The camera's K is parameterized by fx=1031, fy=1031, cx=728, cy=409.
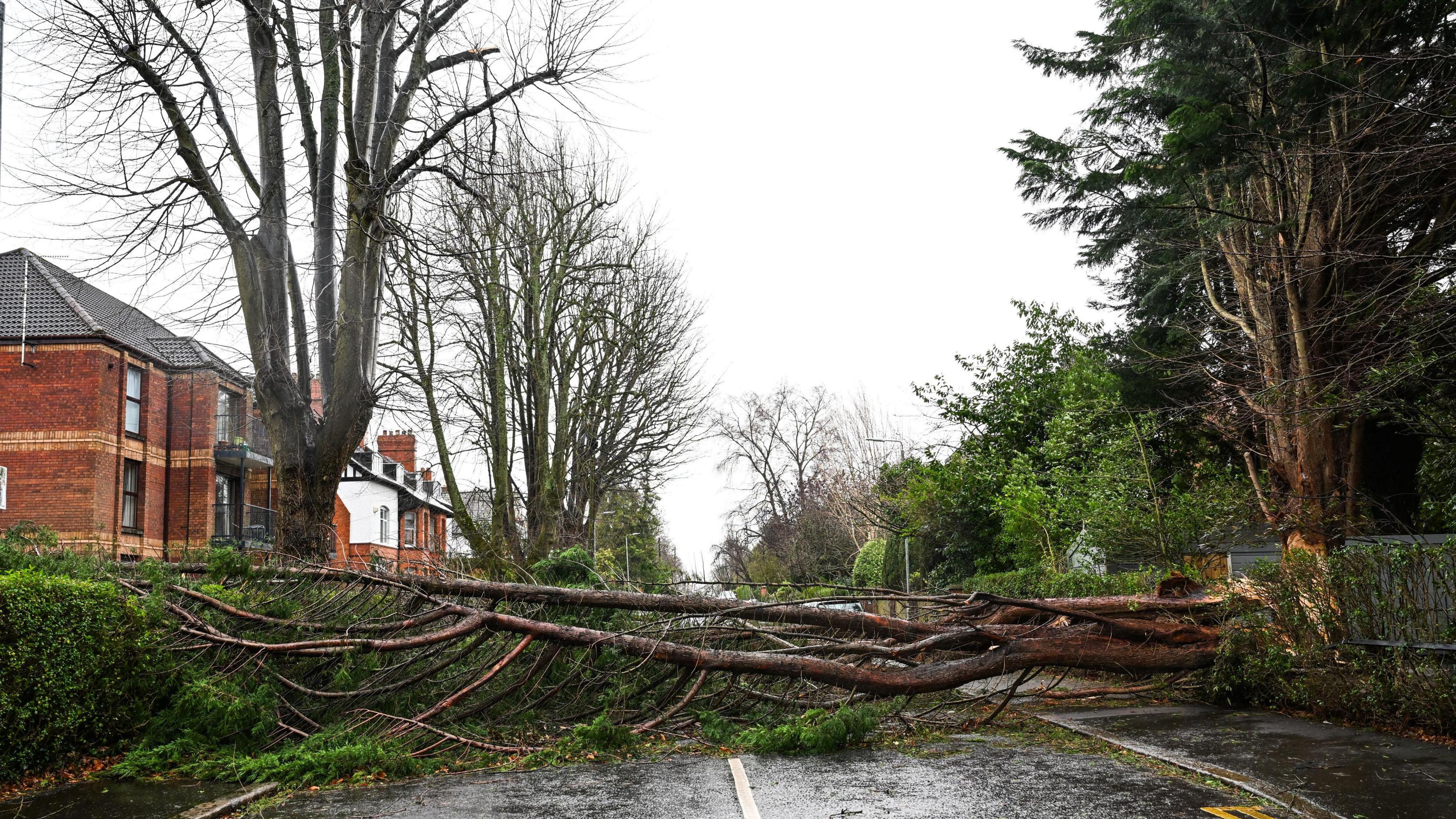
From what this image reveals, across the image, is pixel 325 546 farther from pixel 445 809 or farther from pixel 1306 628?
pixel 1306 628

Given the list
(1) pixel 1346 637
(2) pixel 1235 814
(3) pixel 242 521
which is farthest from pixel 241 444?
(2) pixel 1235 814

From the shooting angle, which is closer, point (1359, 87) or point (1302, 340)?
point (1359, 87)

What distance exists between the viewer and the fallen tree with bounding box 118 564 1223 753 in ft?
30.8

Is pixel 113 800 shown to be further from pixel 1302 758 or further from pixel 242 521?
pixel 242 521

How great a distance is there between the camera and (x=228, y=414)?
33.0m

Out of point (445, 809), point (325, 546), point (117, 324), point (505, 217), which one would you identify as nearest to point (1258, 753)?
point (445, 809)

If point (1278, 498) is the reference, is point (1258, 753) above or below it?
below

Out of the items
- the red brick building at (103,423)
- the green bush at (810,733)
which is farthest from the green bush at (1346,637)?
the red brick building at (103,423)

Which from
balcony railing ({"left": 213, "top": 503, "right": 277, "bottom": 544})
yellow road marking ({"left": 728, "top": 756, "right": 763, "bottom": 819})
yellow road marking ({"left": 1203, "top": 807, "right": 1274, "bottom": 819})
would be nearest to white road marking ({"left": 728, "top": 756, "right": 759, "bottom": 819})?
yellow road marking ({"left": 728, "top": 756, "right": 763, "bottom": 819})

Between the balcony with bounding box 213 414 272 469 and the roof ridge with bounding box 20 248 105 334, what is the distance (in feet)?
13.9

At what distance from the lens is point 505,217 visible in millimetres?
22656

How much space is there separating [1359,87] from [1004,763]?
7341 millimetres

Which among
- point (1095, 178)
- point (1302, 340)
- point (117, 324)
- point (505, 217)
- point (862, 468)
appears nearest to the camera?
point (1302, 340)

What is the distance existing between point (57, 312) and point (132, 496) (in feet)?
18.2
